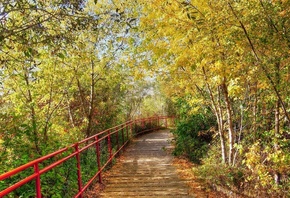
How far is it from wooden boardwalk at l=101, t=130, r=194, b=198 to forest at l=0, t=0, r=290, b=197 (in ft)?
2.31

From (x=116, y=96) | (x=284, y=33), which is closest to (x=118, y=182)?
(x=284, y=33)

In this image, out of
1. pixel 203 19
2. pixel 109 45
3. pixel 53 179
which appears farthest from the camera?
pixel 109 45

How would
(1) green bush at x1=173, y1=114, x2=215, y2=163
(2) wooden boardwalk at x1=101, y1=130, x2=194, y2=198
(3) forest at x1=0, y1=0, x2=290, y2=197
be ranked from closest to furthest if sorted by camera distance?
(3) forest at x1=0, y1=0, x2=290, y2=197
(2) wooden boardwalk at x1=101, y1=130, x2=194, y2=198
(1) green bush at x1=173, y1=114, x2=215, y2=163

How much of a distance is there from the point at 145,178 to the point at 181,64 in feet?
9.14

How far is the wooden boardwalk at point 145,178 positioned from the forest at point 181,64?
2.31 feet

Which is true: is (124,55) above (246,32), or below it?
above

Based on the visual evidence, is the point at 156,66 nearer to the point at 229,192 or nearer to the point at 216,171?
the point at 216,171

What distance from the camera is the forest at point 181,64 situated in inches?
147

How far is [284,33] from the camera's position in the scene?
3.52 m

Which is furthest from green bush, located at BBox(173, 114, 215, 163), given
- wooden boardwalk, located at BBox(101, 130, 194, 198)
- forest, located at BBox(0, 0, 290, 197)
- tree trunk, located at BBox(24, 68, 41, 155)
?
tree trunk, located at BBox(24, 68, 41, 155)

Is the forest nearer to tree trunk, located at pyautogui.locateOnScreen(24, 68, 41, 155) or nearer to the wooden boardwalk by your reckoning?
tree trunk, located at pyautogui.locateOnScreen(24, 68, 41, 155)

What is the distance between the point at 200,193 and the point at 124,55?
4.33 metres

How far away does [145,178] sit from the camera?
245 inches

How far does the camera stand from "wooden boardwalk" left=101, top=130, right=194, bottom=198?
5.22m
